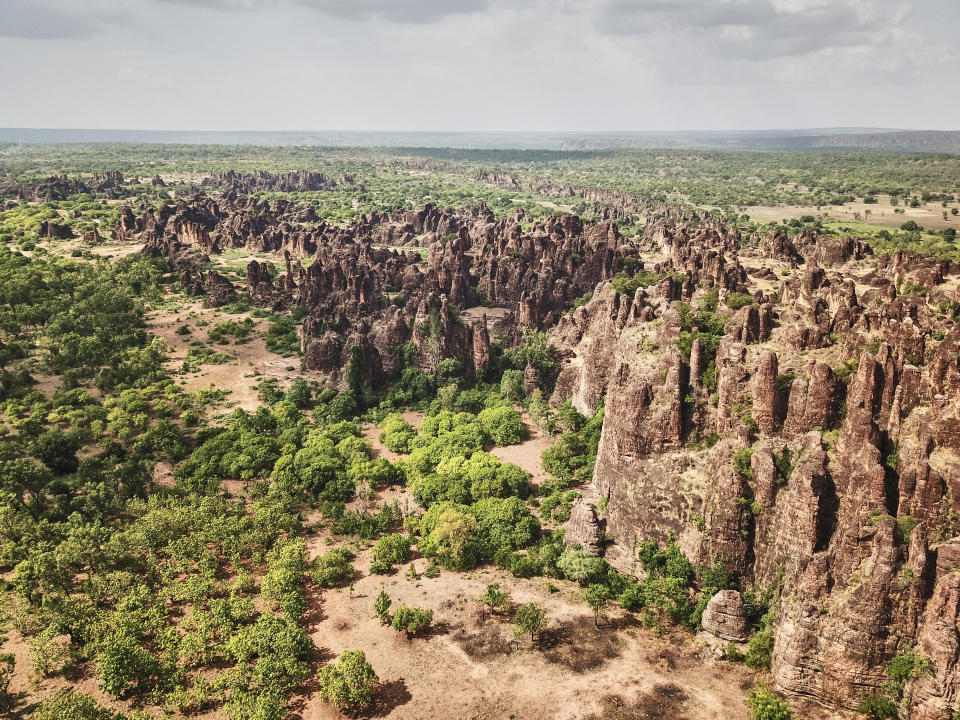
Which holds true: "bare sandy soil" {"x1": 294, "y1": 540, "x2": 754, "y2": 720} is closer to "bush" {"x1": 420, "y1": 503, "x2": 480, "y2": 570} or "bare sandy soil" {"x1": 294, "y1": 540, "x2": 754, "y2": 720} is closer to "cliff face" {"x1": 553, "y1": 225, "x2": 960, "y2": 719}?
"bush" {"x1": 420, "y1": 503, "x2": 480, "y2": 570}

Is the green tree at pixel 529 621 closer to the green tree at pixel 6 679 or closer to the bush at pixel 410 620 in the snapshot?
the bush at pixel 410 620

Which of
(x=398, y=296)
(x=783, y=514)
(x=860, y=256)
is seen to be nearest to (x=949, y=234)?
(x=860, y=256)

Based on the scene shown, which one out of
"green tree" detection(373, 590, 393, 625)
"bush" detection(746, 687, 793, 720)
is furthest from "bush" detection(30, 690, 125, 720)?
"bush" detection(746, 687, 793, 720)

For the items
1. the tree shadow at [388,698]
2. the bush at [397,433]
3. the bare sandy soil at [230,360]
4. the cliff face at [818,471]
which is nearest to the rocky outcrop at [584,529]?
the cliff face at [818,471]

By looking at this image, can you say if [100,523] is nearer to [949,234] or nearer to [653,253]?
[653,253]

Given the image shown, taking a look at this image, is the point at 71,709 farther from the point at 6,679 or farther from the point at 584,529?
the point at 584,529
